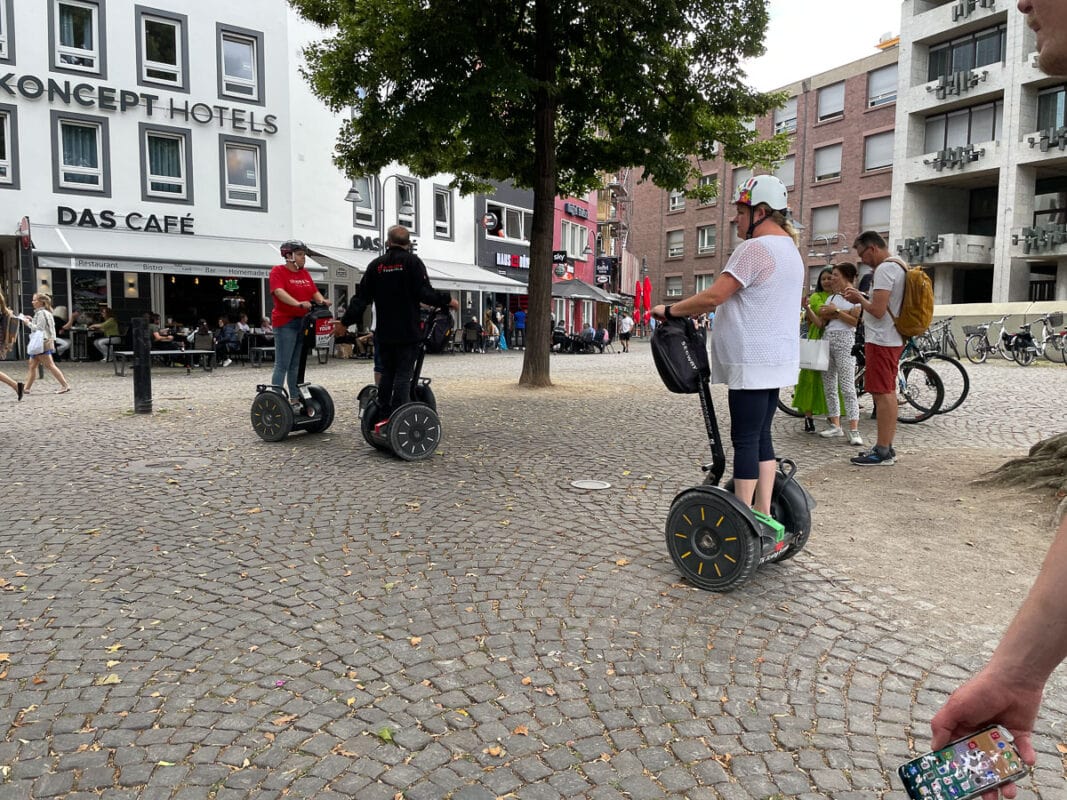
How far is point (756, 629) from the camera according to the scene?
344 centimetres

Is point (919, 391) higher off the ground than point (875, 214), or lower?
lower

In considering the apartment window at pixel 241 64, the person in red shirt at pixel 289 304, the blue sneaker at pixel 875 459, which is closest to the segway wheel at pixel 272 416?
the person in red shirt at pixel 289 304

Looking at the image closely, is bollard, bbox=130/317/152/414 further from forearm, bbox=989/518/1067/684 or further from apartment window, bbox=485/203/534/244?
apartment window, bbox=485/203/534/244

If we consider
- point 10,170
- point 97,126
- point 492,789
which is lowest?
point 492,789

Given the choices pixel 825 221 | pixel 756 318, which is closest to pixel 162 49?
pixel 756 318

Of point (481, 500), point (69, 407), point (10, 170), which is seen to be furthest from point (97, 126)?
point (481, 500)

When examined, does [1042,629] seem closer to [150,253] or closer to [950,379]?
[950,379]

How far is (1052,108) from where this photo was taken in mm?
31156

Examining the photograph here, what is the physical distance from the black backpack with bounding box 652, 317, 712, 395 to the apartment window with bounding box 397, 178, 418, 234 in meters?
25.5

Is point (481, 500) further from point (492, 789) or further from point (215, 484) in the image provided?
point (492, 789)

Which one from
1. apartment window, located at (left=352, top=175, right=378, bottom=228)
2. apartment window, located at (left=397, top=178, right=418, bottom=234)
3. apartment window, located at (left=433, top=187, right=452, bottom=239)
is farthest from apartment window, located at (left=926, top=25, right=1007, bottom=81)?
apartment window, located at (left=352, top=175, right=378, bottom=228)

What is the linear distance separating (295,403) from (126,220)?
16942 millimetres

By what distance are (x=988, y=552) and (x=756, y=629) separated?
1.95 m

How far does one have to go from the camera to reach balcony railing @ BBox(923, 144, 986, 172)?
108 ft
